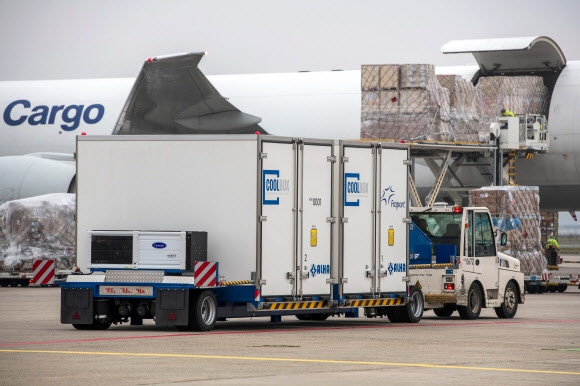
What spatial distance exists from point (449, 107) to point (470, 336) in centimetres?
1906

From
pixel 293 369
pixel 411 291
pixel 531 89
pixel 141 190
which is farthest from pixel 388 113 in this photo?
pixel 293 369

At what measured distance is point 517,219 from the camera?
36.4 meters

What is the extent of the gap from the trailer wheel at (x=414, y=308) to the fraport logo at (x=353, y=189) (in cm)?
246

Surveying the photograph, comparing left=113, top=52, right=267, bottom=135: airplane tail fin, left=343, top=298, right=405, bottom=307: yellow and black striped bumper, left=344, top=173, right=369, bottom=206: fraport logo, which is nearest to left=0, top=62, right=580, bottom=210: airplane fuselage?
left=113, top=52, right=267, bottom=135: airplane tail fin

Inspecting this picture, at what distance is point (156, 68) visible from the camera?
3994 cm

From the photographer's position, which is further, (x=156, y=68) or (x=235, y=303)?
(x=156, y=68)

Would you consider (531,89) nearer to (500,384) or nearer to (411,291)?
(411,291)

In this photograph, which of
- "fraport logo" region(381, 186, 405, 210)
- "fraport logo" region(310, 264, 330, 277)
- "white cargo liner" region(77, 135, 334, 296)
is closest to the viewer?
"white cargo liner" region(77, 135, 334, 296)

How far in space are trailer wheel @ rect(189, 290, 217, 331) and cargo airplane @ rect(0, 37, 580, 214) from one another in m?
18.4

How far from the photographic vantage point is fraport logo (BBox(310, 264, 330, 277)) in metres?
21.6

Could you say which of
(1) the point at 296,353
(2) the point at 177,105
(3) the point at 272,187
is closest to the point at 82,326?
(3) the point at 272,187

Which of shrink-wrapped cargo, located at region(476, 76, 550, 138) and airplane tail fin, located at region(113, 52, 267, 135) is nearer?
airplane tail fin, located at region(113, 52, 267, 135)

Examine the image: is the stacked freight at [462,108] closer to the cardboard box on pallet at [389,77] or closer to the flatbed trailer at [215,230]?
the cardboard box on pallet at [389,77]

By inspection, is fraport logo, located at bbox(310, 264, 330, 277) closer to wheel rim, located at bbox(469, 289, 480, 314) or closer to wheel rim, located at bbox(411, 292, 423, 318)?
wheel rim, located at bbox(411, 292, 423, 318)
